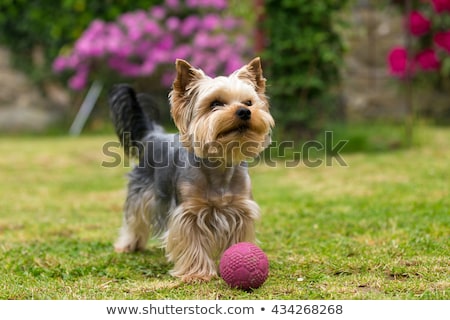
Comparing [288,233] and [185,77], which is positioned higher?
[185,77]

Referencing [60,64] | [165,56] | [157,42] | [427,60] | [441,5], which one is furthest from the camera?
[60,64]

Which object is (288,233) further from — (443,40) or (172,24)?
(172,24)

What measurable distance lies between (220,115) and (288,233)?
1.92 meters

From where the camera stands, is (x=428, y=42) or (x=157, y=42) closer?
(x=428, y=42)

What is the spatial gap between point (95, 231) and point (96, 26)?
894cm

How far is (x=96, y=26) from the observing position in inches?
556

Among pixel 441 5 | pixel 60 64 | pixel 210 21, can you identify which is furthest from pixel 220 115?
pixel 60 64

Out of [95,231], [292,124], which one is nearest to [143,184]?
[95,231]

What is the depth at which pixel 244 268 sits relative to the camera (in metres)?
3.81

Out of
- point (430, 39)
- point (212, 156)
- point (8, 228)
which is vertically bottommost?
point (8, 228)

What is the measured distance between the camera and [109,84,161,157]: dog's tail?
5516 mm

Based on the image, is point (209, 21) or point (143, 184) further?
point (209, 21)

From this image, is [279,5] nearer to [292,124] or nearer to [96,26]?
[292,124]

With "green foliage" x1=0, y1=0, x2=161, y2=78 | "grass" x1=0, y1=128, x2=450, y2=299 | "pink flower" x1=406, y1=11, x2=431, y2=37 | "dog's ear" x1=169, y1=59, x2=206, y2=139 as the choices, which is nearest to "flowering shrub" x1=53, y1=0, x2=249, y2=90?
"green foliage" x1=0, y1=0, x2=161, y2=78
